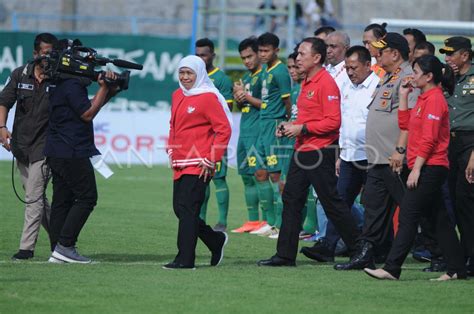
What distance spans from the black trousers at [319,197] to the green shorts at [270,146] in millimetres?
3171

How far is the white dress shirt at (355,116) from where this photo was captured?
38.1 feet

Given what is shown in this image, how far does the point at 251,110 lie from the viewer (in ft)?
46.9

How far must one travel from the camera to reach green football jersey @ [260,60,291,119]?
546 inches

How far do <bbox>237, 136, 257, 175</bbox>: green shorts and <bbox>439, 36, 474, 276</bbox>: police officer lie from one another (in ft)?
13.2

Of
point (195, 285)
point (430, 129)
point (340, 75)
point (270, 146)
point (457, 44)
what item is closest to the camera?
point (195, 285)

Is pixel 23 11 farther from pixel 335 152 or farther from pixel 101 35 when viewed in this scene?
pixel 335 152

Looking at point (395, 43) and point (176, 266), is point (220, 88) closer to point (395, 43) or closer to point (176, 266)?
point (395, 43)

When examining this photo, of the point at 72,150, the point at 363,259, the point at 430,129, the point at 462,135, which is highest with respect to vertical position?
the point at 430,129

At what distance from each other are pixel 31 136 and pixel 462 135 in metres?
4.27

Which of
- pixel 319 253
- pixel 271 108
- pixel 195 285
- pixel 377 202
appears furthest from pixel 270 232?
pixel 195 285

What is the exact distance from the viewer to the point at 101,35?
91.2 ft

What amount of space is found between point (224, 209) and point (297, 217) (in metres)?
3.86

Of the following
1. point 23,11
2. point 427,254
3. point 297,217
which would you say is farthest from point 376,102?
point 23,11

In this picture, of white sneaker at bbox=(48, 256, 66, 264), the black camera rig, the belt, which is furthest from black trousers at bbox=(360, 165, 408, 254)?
white sneaker at bbox=(48, 256, 66, 264)
